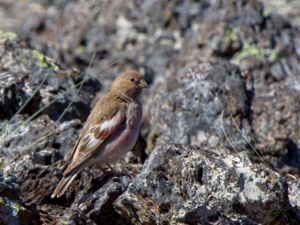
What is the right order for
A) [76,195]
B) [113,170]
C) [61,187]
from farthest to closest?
1. [113,170]
2. [76,195]
3. [61,187]

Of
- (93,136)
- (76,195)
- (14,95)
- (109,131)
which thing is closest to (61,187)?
(76,195)

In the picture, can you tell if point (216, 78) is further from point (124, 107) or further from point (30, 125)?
point (30, 125)

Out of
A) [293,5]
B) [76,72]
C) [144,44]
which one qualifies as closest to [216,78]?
[76,72]

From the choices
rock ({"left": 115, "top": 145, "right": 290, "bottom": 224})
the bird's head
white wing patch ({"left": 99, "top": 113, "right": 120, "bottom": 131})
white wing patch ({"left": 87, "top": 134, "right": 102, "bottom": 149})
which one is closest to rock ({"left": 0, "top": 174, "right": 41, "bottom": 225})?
rock ({"left": 115, "top": 145, "right": 290, "bottom": 224})

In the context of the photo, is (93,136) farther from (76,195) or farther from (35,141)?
(76,195)

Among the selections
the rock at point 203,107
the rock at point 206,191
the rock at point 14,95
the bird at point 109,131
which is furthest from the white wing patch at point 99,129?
the rock at point 206,191

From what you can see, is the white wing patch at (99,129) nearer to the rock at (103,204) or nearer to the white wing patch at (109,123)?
the white wing patch at (109,123)
